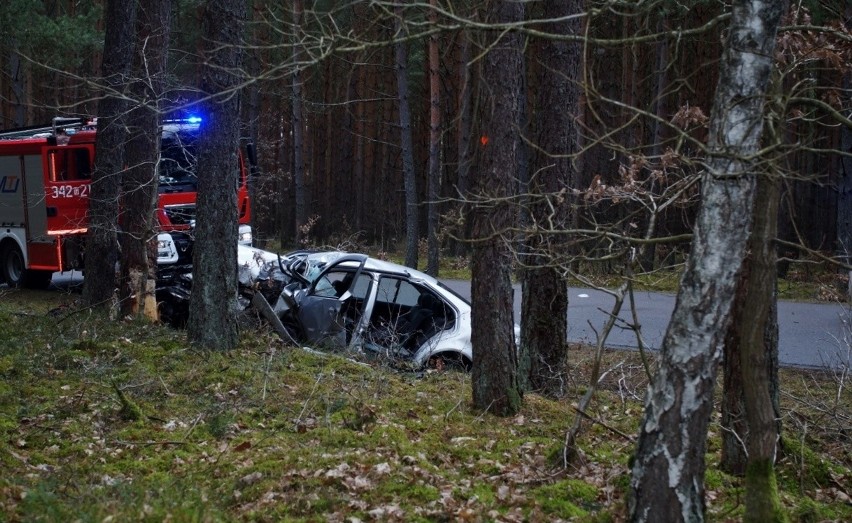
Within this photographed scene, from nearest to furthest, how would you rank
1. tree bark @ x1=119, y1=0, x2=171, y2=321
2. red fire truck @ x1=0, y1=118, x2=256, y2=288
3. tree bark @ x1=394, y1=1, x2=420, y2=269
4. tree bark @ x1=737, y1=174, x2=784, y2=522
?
tree bark @ x1=737, y1=174, x2=784, y2=522
tree bark @ x1=119, y1=0, x2=171, y2=321
red fire truck @ x1=0, y1=118, x2=256, y2=288
tree bark @ x1=394, y1=1, x2=420, y2=269

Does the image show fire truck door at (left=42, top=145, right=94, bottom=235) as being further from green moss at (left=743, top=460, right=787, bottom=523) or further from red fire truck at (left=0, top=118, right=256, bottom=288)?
green moss at (left=743, top=460, right=787, bottom=523)

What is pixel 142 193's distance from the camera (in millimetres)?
14047

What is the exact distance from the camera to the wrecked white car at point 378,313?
1204cm

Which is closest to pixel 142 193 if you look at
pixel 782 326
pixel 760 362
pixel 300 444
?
pixel 300 444

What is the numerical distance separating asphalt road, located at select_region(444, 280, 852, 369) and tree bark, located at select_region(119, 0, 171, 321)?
6656 mm

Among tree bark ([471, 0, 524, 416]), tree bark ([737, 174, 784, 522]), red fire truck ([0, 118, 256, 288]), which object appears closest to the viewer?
tree bark ([737, 174, 784, 522])

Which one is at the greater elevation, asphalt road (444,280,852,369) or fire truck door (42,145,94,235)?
fire truck door (42,145,94,235)

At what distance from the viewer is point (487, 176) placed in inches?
335

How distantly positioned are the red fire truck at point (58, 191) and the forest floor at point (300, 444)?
24.1 ft

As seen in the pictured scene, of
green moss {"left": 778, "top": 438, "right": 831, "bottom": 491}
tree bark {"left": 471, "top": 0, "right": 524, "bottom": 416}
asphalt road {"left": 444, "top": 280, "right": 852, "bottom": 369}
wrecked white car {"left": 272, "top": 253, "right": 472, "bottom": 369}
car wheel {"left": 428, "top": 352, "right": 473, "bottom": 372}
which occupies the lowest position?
asphalt road {"left": 444, "top": 280, "right": 852, "bottom": 369}

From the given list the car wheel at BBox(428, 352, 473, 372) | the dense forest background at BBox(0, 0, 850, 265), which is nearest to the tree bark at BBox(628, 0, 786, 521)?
the dense forest background at BBox(0, 0, 850, 265)

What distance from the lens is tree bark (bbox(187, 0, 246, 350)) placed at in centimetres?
1073

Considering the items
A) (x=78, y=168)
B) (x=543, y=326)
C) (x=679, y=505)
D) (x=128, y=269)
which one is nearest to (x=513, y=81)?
(x=543, y=326)

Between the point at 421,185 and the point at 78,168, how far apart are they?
936 inches
